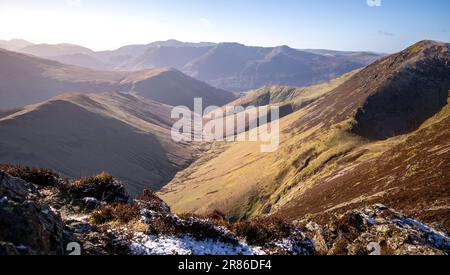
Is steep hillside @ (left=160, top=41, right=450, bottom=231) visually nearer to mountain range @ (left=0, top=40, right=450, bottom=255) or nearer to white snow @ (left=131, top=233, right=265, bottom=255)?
mountain range @ (left=0, top=40, right=450, bottom=255)

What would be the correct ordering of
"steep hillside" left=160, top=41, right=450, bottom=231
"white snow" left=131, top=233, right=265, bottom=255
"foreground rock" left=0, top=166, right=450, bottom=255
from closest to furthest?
"foreground rock" left=0, top=166, right=450, bottom=255 < "white snow" left=131, top=233, right=265, bottom=255 < "steep hillside" left=160, top=41, right=450, bottom=231

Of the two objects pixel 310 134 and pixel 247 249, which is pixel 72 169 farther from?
pixel 247 249

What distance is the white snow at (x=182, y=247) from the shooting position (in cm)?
1733

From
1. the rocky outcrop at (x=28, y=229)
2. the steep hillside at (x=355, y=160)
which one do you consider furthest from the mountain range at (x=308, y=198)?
the steep hillside at (x=355, y=160)

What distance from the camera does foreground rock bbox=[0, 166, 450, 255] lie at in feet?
49.7

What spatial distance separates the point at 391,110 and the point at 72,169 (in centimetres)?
15835

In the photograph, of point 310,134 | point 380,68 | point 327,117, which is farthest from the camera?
point 380,68

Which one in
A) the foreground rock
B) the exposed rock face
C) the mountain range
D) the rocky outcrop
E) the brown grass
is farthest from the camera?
the brown grass

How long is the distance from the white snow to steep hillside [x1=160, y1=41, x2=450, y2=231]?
70.4 ft

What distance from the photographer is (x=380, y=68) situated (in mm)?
170750

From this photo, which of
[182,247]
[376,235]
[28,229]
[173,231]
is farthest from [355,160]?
[28,229]

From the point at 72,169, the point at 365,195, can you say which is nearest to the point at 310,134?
the point at 365,195

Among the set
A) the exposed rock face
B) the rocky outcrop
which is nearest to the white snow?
the rocky outcrop
